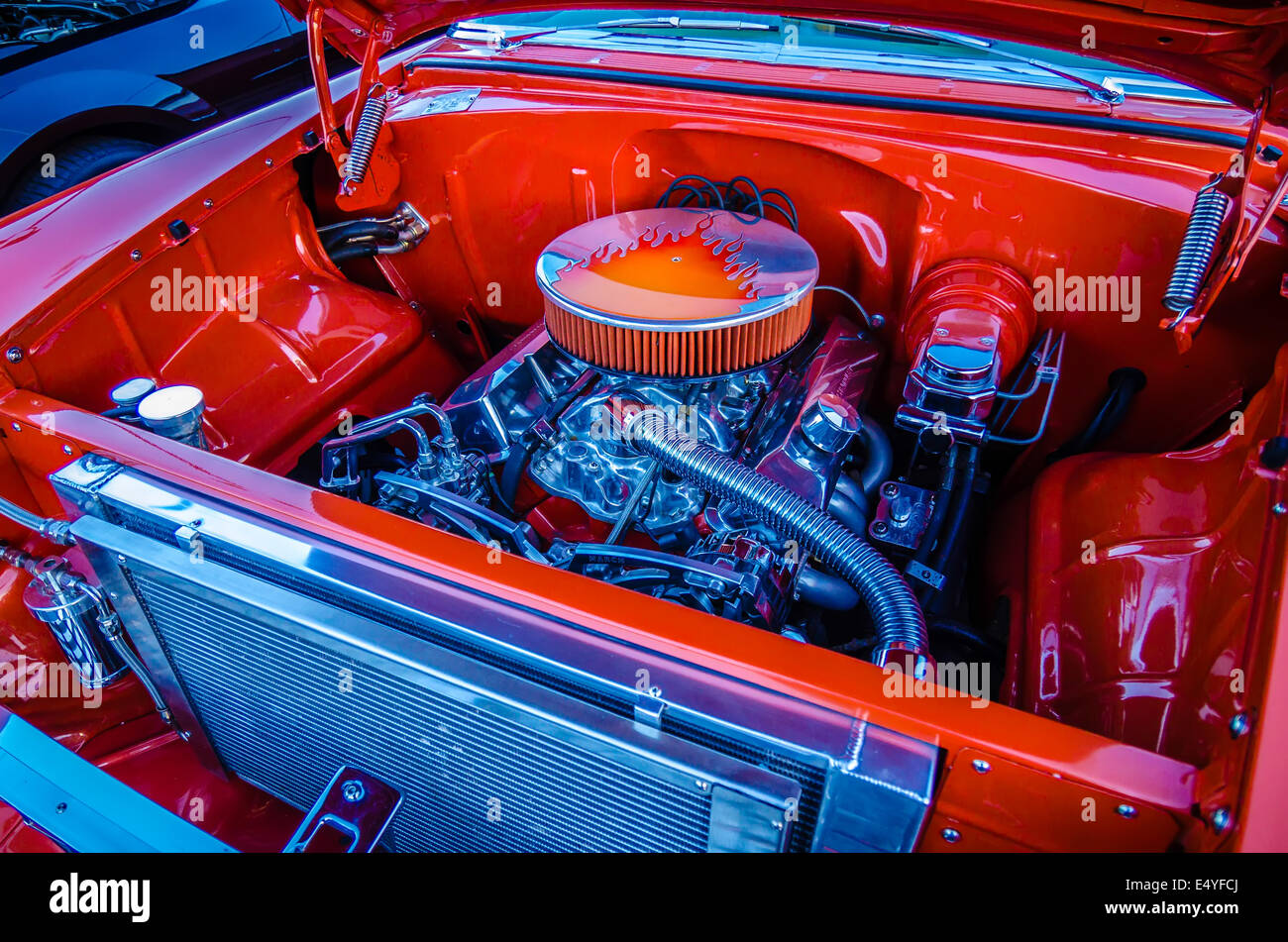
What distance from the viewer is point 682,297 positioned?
1114 mm

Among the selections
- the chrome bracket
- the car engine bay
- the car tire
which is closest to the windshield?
the car engine bay

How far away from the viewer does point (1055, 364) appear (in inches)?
48.7

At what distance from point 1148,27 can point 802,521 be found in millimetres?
645

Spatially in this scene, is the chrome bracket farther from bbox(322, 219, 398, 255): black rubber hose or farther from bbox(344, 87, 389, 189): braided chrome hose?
bbox(322, 219, 398, 255): black rubber hose

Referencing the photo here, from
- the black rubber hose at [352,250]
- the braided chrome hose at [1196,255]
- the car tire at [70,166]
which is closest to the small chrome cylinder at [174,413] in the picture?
the black rubber hose at [352,250]

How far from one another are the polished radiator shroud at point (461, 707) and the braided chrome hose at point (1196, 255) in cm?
63

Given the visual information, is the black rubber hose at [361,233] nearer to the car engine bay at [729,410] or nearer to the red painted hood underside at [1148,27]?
the car engine bay at [729,410]

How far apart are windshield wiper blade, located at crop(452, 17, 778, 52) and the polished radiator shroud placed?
47.3 inches

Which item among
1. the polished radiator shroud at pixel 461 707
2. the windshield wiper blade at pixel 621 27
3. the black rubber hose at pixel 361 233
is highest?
the windshield wiper blade at pixel 621 27

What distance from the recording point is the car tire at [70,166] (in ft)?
9.53

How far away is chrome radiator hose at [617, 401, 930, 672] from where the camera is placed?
0.87 m

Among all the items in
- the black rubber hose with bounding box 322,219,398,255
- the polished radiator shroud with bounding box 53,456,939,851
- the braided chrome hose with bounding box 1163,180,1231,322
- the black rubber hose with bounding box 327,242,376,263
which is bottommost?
the polished radiator shroud with bounding box 53,456,939,851

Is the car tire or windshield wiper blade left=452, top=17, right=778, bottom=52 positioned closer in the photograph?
windshield wiper blade left=452, top=17, right=778, bottom=52
